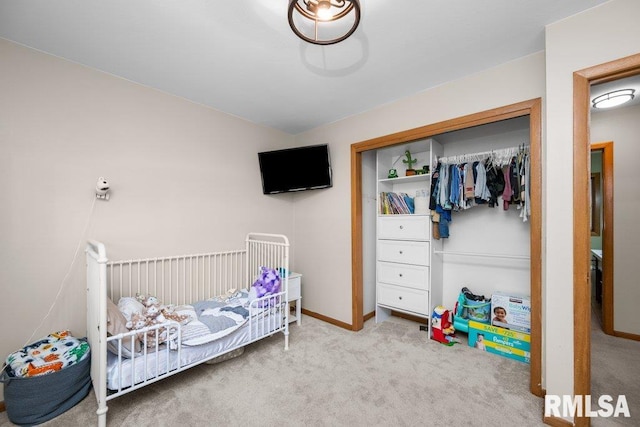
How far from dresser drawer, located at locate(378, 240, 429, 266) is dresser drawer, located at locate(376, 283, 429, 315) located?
0.31m

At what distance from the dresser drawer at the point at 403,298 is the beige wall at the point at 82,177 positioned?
5.97 feet

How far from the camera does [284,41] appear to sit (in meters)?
1.67

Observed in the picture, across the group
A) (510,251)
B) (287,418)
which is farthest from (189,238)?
(510,251)

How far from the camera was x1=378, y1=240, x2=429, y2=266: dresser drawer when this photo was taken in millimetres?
2688

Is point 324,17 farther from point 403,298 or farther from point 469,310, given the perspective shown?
point 469,310

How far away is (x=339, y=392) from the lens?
1.83 meters

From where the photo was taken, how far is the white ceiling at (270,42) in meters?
1.41

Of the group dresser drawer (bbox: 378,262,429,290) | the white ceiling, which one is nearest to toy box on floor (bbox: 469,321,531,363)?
dresser drawer (bbox: 378,262,429,290)

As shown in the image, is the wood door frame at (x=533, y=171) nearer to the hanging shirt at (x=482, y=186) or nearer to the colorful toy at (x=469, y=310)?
the hanging shirt at (x=482, y=186)

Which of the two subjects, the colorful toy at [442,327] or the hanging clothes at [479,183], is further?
the colorful toy at [442,327]

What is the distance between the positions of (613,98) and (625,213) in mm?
1110

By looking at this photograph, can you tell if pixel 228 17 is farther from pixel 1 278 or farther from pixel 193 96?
pixel 1 278

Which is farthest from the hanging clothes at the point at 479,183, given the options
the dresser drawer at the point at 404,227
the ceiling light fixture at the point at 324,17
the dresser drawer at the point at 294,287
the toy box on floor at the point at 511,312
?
the ceiling light fixture at the point at 324,17

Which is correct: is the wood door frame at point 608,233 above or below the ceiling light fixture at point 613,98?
below
